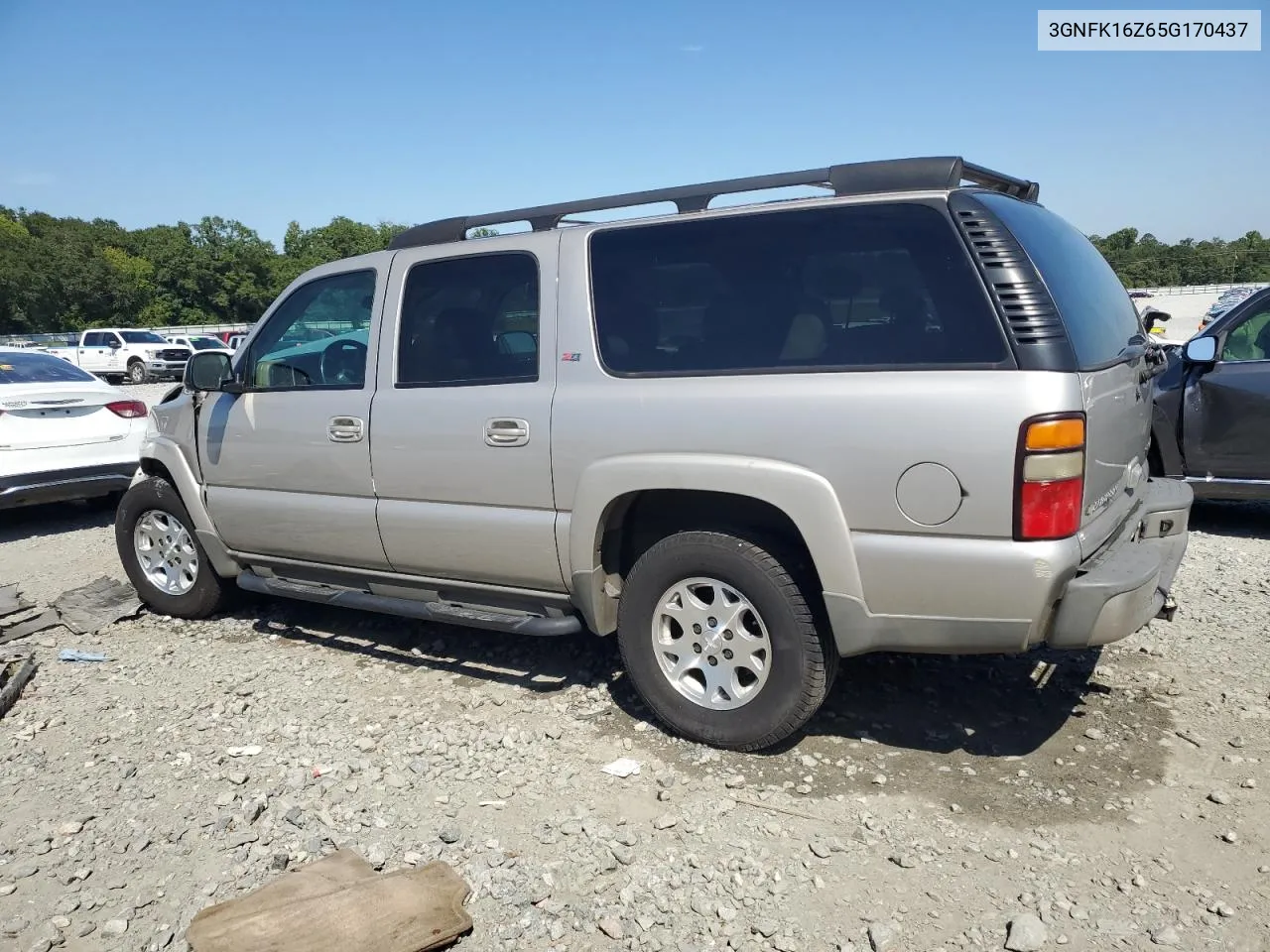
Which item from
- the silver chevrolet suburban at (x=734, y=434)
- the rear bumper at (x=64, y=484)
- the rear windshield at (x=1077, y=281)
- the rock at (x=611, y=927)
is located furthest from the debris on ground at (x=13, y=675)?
the rear windshield at (x=1077, y=281)

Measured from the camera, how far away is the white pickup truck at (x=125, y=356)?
29750 mm

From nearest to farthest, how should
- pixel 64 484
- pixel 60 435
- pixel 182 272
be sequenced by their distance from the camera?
pixel 64 484 → pixel 60 435 → pixel 182 272

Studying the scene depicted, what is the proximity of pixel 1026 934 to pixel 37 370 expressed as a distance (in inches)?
346

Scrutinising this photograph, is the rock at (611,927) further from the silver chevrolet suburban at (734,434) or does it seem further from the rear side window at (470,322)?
the rear side window at (470,322)

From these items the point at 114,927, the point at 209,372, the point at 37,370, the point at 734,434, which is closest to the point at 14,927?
the point at 114,927

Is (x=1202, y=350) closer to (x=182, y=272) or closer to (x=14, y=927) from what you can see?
(x=14, y=927)

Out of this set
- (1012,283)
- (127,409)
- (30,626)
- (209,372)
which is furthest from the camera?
(127,409)

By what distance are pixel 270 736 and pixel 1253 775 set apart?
12.4 feet

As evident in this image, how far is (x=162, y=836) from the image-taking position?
325cm

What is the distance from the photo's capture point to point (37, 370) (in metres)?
8.32

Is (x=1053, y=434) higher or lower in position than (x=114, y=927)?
higher

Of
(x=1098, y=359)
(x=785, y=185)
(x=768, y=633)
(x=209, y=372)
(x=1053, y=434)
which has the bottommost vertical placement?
(x=768, y=633)

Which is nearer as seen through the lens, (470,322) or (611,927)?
(611,927)

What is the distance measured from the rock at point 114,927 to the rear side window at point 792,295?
8.02 ft
